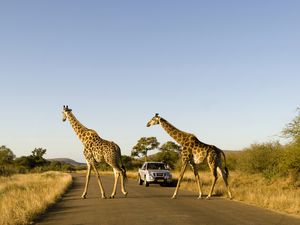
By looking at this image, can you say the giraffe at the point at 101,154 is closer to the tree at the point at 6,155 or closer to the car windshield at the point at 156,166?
the car windshield at the point at 156,166

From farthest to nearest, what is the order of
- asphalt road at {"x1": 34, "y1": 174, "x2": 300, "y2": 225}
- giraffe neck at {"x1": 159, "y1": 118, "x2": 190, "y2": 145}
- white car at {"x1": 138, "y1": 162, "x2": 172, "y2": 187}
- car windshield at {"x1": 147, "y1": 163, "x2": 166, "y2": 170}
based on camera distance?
car windshield at {"x1": 147, "y1": 163, "x2": 166, "y2": 170}
white car at {"x1": 138, "y1": 162, "x2": 172, "y2": 187}
giraffe neck at {"x1": 159, "y1": 118, "x2": 190, "y2": 145}
asphalt road at {"x1": 34, "y1": 174, "x2": 300, "y2": 225}

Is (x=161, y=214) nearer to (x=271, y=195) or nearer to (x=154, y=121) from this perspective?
(x=271, y=195)

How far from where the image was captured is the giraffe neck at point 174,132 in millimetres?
19609

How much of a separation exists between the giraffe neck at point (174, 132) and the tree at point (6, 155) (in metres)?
82.9

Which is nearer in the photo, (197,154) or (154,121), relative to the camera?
(197,154)

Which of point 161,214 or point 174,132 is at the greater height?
point 174,132

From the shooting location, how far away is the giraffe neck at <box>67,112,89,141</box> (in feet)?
66.7

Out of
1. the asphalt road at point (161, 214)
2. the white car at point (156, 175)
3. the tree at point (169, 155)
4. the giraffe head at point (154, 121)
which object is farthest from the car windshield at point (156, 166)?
the tree at point (169, 155)

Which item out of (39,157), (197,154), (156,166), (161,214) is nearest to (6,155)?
(39,157)

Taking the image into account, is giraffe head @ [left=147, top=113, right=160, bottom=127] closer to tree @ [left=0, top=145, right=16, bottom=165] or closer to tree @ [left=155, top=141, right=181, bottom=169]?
tree @ [left=155, top=141, right=181, bottom=169]

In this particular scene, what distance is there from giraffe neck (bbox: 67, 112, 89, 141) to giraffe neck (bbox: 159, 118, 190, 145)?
348cm

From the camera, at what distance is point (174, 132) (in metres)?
20.0

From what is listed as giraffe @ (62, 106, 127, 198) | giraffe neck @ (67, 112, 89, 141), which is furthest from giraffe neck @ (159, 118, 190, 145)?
giraffe neck @ (67, 112, 89, 141)

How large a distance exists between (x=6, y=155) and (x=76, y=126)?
8542 cm
